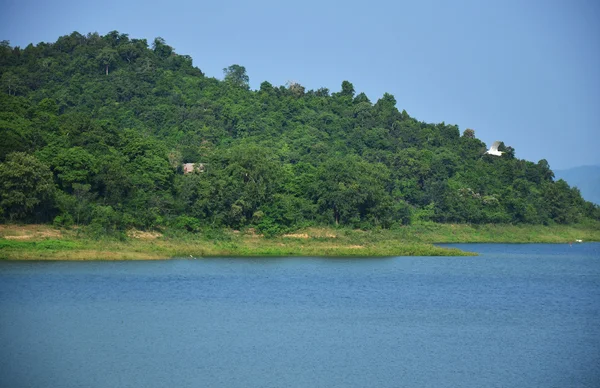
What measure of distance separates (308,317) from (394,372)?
24.8ft

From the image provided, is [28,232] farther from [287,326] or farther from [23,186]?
[287,326]

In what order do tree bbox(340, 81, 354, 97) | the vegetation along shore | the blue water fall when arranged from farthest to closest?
1. tree bbox(340, 81, 354, 97)
2. the vegetation along shore
3. the blue water

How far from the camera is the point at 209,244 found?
48.5m

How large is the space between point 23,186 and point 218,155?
17.4 metres

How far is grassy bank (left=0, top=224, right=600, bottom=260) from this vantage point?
136ft

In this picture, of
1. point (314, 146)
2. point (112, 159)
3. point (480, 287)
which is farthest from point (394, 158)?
point (480, 287)

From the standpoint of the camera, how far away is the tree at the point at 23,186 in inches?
1655

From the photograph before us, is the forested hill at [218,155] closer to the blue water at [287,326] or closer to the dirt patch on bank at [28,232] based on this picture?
the dirt patch on bank at [28,232]

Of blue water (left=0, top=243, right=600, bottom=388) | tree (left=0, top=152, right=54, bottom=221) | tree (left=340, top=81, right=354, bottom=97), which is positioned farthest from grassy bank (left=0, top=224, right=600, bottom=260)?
tree (left=340, top=81, right=354, bottom=97)

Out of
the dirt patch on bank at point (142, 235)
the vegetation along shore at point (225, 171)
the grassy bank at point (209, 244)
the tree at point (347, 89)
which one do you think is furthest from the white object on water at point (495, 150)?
the dirt patch on bank at point (142, 235)

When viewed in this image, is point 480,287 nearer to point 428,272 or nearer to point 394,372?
point 428,272

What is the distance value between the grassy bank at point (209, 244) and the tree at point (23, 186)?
1089mm

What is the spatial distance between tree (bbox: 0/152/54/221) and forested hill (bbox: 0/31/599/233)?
0.08 meters

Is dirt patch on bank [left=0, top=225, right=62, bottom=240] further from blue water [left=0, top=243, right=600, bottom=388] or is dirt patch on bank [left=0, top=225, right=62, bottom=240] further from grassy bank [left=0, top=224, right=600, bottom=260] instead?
blue water [left=0, top=243, right=600, bottom=388]
